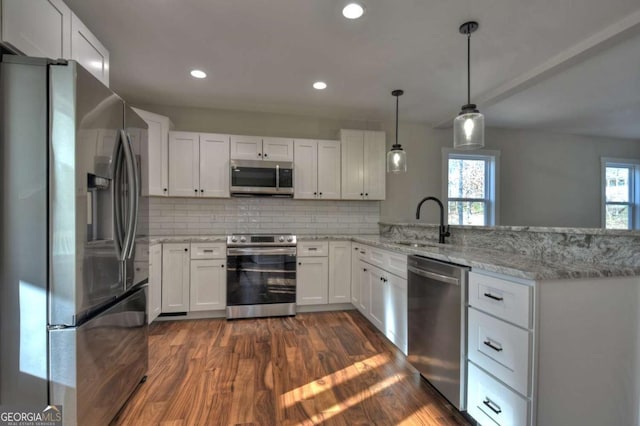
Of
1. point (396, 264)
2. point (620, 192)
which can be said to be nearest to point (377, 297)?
point (396, 264)

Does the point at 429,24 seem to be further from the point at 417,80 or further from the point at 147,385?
the point at 147,385

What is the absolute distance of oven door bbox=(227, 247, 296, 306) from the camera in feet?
10.5

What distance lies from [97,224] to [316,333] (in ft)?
6.98

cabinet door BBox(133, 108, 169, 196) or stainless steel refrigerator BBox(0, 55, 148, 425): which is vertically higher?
cabinet door BBox(133, 108, 169, 196)

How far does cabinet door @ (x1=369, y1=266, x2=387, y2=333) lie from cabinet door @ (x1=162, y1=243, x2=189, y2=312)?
202cm

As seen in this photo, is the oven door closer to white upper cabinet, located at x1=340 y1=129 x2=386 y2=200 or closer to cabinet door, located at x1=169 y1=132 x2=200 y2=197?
cabinet door, located at x1=169 y1=132 x2=200 y2=197

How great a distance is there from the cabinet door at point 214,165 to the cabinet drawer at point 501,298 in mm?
2835

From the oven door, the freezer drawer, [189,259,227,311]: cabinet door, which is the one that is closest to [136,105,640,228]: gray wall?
the oven door

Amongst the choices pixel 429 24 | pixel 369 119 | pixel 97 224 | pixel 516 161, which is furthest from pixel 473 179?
pixel 97 224

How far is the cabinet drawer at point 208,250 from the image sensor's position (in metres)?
3.15

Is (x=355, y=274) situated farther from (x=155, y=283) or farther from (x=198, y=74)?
(x=198, y=74)

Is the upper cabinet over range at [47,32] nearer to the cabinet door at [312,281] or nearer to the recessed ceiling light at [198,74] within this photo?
the recessed ceiling light at [198,74]

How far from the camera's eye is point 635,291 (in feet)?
4.40

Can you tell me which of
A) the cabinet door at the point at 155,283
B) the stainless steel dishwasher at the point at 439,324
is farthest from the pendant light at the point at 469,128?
the cabinet door at the point at 155,283
